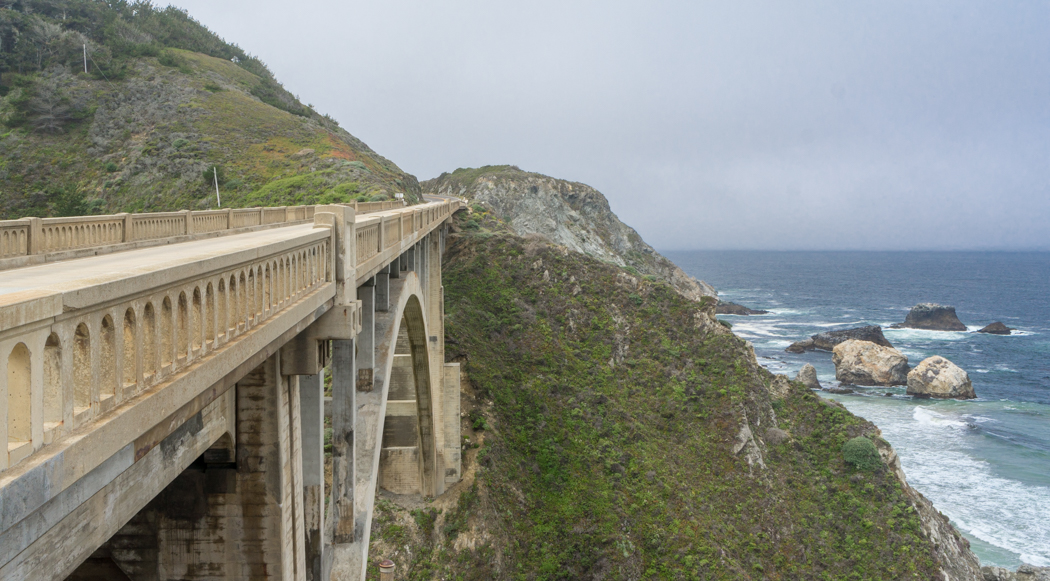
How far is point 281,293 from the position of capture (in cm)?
528

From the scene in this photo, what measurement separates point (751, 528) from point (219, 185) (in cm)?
3887

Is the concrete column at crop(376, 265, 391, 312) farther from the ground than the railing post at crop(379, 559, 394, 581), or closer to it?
farther from the ground

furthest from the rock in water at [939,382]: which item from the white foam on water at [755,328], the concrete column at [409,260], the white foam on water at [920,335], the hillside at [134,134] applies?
the concrete column at [409,260]

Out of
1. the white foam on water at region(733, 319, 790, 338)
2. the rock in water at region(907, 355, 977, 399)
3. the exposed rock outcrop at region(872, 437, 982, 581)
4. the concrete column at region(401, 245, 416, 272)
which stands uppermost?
the concrete column at region(401, 245, 416, 272)

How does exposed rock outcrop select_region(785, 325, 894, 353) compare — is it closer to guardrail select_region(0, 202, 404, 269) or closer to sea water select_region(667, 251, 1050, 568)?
sea water select_region(667, 251, 1050, 568)

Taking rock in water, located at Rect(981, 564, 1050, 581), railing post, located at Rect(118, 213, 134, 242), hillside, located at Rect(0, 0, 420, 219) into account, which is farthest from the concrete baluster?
rock in water, located at Rect(981, 564, 1050, 581)

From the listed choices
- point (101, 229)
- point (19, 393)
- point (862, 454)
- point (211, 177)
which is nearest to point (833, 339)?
point (862, 454)

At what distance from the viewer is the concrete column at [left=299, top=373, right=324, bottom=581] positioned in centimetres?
685

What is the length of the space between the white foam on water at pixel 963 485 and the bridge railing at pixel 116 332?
42.4 meters

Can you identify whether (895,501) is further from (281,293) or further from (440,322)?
(281,293)

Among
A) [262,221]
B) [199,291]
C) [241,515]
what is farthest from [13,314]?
[262,221]

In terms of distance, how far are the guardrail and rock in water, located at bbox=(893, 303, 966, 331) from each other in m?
98.9

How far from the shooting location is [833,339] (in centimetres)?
7744

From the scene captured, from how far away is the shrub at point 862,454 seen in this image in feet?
108
